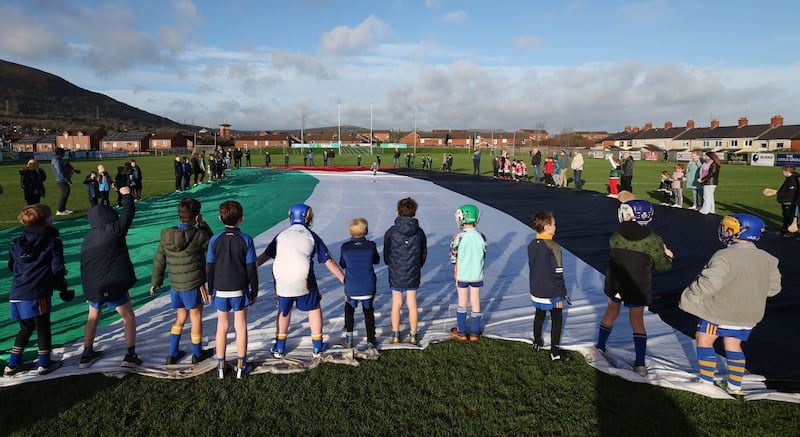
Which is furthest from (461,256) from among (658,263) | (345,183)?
(345,183)

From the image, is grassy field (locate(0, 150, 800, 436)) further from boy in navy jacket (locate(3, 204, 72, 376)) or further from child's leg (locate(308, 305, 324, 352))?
boy in navy jacket (locate(3, 204, 72, 376))

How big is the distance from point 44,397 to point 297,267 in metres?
2.40

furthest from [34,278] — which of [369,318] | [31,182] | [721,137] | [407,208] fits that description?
[721,137]

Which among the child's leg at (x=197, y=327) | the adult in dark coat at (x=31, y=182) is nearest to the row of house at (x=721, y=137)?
the adult in dark coat at (x=31, y=182)

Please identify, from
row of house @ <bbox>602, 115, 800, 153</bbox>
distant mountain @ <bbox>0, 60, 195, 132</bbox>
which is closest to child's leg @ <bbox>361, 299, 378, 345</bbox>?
row of house @ <bbox>602, 115, 800, 153</bbox>

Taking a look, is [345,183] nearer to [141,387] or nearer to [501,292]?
[501,292]

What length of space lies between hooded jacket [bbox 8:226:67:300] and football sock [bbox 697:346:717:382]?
612 centimetres

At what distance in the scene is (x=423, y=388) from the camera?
4.00 m

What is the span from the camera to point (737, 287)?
3.84 meters

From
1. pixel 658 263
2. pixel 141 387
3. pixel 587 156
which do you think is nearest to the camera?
pixel 141 387

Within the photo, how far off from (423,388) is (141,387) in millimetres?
2583

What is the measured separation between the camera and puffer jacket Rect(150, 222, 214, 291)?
422 cm

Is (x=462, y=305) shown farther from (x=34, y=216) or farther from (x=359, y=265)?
(x=34, y=216)

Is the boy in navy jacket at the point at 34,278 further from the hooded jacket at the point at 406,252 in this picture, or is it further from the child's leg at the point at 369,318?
the hooded jacket at the point at 406,252
